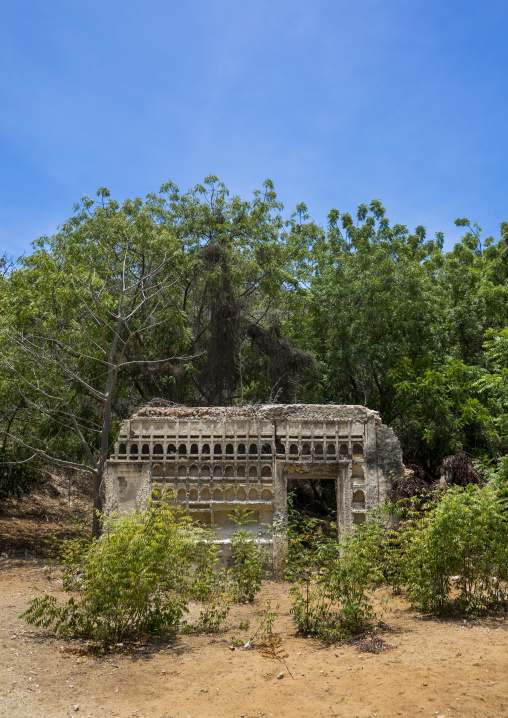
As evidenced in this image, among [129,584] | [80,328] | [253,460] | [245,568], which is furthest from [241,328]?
[129,584]

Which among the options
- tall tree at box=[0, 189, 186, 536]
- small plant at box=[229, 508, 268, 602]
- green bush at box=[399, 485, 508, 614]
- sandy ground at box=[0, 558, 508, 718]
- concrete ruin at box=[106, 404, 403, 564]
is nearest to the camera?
sandy ground at box=[0, 558, 508, 718]

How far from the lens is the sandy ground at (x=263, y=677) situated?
16.4 ft

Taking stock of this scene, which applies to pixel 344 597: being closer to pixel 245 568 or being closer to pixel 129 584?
pixel 245 568

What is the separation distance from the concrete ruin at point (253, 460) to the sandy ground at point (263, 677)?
11.1ft

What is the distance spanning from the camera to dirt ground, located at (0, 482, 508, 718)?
499cm

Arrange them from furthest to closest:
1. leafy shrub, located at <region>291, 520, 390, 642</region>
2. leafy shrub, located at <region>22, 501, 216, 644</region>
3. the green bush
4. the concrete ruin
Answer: the concrete ruin, the green bush, leafy shrub, located at <region>291, 520, 390, 642</region>, leafy shrub, located at <region>22, 501, 216, 644</region>

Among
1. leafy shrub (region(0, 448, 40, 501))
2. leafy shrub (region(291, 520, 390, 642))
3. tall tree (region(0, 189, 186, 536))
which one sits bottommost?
leafy shrub (region(291, 520, 390, 642))

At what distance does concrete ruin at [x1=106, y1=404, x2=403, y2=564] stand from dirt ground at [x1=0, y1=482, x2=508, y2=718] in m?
3.07

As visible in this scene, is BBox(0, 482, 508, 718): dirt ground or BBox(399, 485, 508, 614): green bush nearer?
BBox(0, 482, 508, 718): dirt ground

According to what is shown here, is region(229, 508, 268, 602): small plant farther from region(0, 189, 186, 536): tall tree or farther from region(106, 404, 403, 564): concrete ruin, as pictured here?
region(0, 189, 186, 536): tall tree

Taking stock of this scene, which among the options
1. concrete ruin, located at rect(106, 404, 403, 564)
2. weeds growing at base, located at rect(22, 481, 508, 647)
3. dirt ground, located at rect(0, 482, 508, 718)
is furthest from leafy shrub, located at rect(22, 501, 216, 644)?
concrete ruin, located at rect(106, 404, 403, 564)

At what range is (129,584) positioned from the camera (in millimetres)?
6492

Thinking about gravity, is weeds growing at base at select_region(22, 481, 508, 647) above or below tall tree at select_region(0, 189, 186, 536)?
below

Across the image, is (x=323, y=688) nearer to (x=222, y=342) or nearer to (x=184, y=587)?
(x=184, y=587)
